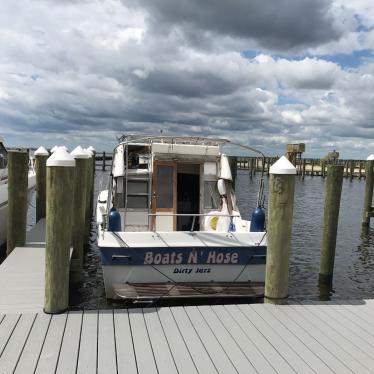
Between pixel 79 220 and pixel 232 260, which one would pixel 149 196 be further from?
pixel 232 260

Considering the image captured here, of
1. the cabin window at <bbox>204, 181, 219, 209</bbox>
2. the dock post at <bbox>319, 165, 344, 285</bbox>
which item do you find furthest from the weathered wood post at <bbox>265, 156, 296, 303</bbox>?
the dock post at <bbox>319, 165, 344, 285</bbox>

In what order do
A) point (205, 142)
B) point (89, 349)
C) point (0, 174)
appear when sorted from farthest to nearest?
1. point (0, 174)
2. point (205, 142)
3. point (89, 349)

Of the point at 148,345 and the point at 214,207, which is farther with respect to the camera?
the point at 214,207

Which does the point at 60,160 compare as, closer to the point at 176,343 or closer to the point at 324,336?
the point at 176,343

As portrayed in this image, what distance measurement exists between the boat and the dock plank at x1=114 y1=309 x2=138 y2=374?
1904 millimetres

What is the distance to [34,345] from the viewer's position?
4715mm

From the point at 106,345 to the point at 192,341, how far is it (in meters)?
1.00

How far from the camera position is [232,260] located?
808 centimetres

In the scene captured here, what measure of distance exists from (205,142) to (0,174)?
6.10m

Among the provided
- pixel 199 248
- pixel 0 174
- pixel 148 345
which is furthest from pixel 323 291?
pixel 0 174

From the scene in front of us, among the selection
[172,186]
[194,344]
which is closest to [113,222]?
[172,186]

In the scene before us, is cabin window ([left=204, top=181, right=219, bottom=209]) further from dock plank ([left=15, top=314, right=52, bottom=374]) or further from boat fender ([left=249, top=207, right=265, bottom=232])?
dock plank ([left=15, top=314, right=52, bottom=374])

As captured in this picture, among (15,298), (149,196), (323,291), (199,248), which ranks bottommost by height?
(323,291)

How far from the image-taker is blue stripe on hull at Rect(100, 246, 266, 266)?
25.1 ft
